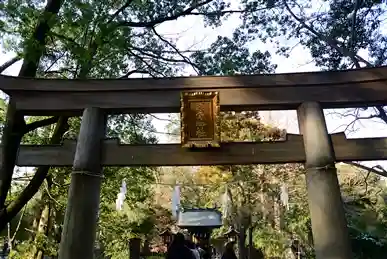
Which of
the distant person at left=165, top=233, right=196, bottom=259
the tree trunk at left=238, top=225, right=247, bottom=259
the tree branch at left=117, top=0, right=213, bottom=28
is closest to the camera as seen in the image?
the distant person at left=165, top=233, right=196, bottom=259

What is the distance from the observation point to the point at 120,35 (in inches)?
229

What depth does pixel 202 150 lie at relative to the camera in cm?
454

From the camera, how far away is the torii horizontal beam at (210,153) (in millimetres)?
4453

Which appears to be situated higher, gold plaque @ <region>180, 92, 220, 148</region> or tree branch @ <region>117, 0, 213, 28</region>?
tree branch @ <region>117, 0, 213, 28</region>

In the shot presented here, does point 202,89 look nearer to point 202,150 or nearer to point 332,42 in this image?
point 202,150

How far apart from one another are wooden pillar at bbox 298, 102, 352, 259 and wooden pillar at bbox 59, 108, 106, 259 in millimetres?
2676

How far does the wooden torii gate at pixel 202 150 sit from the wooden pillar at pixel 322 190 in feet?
0.04

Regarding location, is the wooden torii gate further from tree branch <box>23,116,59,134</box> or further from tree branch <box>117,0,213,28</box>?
tree branch <box>117,0,213,28</box>

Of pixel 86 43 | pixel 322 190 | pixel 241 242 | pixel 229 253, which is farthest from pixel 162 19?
pixel 241 242

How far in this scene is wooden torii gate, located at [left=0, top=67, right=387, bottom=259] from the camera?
4.23m

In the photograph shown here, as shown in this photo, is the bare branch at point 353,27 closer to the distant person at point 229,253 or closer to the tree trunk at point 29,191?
the distant person at point 229,253

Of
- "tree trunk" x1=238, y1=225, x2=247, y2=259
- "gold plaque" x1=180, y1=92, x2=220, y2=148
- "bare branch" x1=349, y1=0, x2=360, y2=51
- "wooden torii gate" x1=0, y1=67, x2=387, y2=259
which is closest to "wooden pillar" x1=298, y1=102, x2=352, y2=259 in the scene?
"wooden torii gate" x1=0, y1=67, x2=387, y2=259

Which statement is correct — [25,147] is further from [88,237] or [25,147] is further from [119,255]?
[119,255]

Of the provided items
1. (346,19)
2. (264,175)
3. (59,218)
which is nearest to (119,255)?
(59,218)
